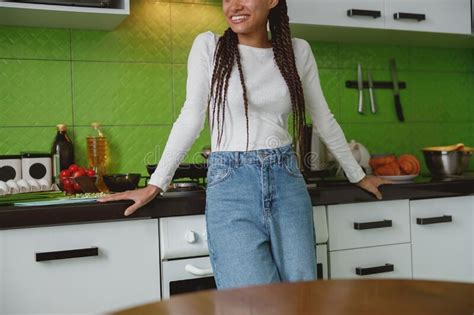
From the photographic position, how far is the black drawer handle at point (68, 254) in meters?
1.66

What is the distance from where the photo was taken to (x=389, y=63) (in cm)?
293

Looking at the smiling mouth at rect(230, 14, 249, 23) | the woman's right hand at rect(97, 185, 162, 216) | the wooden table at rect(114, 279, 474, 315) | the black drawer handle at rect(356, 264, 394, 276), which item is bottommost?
the black drawer handle at rect(356, 264, 394, 276)

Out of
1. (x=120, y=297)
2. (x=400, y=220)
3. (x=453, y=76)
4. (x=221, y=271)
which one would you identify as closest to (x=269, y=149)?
(x=221, y=271)

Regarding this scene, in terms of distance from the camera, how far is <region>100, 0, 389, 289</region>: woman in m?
1.58

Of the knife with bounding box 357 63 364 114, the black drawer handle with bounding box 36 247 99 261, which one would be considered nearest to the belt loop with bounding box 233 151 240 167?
the black drawer handle with bounding box 36 247 99 261

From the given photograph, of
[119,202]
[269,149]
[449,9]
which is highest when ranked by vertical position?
[449,9]

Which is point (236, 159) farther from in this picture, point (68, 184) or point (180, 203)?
point (68, 184)

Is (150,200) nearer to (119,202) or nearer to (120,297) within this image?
(119,202)

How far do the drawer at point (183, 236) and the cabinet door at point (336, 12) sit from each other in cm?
96

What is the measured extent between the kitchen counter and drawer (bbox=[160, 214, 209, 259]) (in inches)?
1.1

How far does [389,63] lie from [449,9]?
41 centimetres

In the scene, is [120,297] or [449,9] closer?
[120,297]

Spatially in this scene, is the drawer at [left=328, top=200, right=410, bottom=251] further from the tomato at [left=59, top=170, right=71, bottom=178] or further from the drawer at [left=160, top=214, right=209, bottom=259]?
the tomato at [left=59, top=170, right=71, bottom=178]

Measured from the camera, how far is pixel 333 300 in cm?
75
